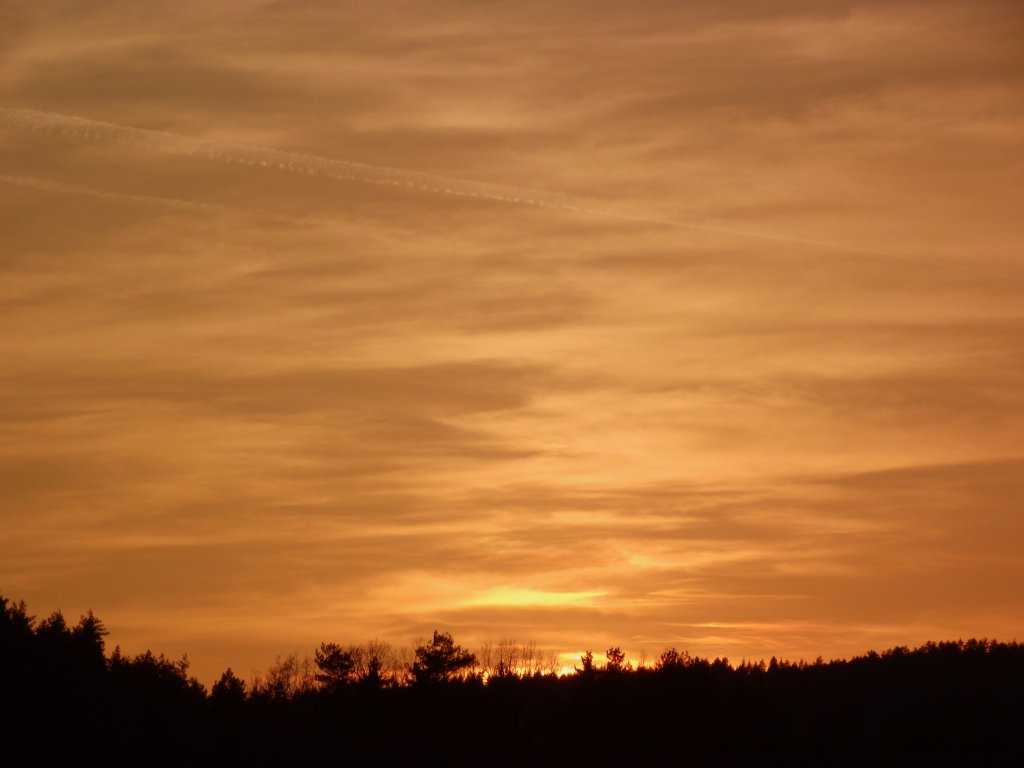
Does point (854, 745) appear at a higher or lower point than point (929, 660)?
lower

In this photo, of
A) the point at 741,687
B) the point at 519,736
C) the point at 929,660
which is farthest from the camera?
the point at 929,660

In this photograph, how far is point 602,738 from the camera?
3991 inches

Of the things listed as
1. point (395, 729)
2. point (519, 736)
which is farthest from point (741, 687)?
point (395, 729)

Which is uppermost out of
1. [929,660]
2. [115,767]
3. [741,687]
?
[929,660]

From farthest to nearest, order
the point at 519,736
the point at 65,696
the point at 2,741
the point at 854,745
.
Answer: the point at 854,745 < the point at 519,736 < the point at 65,696 < the point at 2,741

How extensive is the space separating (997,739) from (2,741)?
9550 cm

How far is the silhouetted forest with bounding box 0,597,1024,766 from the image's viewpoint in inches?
3332

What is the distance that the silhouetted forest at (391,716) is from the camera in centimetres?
8462

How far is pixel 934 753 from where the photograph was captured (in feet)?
459

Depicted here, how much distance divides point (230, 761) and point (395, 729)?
12.7 meters

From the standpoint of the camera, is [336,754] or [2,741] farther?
[336,754]

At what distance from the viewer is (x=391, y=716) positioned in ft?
320

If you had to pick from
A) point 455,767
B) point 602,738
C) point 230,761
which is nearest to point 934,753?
point 602,738

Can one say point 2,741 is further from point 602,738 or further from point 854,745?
point 854,745
